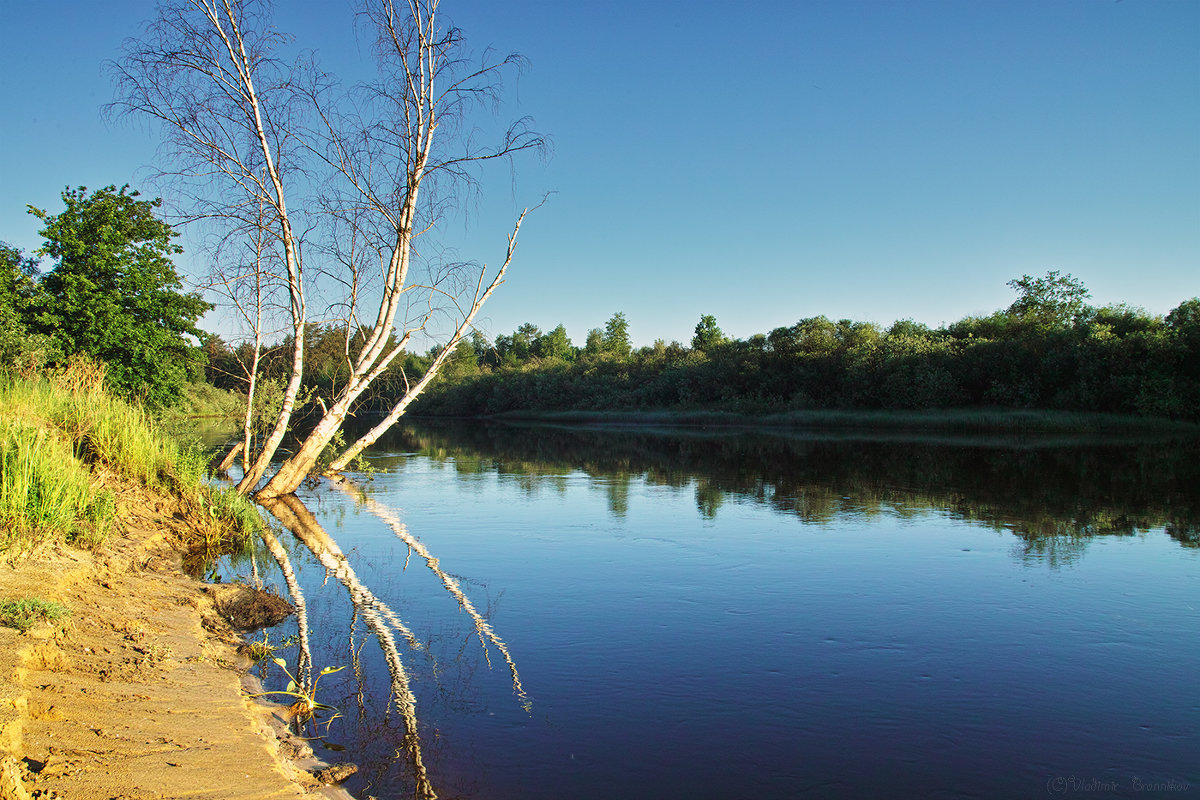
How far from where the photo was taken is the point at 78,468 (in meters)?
8.30

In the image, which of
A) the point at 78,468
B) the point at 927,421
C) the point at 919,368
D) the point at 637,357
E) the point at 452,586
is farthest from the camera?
the point at 637,357

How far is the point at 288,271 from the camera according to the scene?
49.0 ft

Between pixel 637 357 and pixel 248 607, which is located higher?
pixel 637 357

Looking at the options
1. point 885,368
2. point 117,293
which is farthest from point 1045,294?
point 117,293

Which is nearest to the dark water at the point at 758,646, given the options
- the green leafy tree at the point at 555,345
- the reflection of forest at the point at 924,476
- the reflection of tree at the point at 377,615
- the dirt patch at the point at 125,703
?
the reflection of tree at the point at 377,615

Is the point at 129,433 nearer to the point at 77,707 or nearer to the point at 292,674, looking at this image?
the point at 292,674

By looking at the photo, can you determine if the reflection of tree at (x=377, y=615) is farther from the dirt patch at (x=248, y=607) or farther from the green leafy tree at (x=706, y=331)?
the green leafy tree at (x=706, y=331)

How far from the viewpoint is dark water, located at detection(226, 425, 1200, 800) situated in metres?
4.55

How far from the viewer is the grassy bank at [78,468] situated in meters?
6.52

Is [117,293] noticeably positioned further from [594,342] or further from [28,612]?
[594,342]

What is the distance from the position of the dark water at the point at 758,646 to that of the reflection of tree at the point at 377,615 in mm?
33

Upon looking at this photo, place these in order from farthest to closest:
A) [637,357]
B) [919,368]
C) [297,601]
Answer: [637,357]
[919,368]
[297,601]

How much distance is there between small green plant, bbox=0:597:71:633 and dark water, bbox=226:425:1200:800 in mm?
1549

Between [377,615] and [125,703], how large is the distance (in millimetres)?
3334
